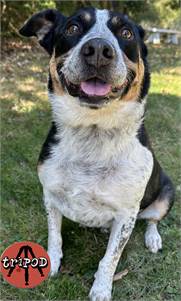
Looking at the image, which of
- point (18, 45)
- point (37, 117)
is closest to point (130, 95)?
point (37, 117)

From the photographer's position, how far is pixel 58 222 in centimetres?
359

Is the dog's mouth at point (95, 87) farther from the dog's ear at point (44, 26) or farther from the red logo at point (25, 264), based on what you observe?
the red logo at point (25, 264)

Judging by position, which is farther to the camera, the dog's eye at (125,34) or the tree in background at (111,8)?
the tree in background at (111,8)

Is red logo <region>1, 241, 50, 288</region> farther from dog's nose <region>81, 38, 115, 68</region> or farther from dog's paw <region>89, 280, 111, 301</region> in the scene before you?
dog's nose <region>81, 38, 115, 68</region>

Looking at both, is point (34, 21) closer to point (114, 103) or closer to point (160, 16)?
point (114, 103)

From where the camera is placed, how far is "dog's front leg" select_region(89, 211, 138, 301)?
131 inches

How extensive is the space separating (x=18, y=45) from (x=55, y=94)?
669 centimetres

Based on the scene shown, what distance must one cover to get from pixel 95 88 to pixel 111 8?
9.01 m

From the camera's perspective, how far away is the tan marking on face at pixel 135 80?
3031 millimetres

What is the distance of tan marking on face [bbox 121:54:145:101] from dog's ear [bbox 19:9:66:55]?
2.39 feet

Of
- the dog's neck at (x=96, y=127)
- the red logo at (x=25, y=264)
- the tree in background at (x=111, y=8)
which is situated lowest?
the tree in background at (x=111, y=8)

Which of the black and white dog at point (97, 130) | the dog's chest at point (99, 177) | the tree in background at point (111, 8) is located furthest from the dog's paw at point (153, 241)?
the tree in background at point (111, 8)

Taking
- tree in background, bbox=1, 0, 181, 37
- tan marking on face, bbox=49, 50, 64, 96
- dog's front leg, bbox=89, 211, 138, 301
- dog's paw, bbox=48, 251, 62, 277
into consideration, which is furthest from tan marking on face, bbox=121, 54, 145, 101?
tree in background, bbox=1, 0, 181, 37

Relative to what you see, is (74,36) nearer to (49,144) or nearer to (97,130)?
(97,130)
